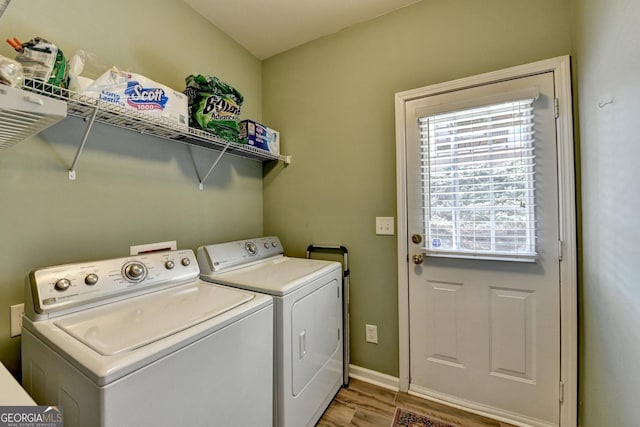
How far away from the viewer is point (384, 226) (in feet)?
6.04

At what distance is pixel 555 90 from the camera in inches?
55.4

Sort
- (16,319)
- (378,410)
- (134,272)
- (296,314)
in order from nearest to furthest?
(16,319) < (134,272) < (296,314) < (378,410)

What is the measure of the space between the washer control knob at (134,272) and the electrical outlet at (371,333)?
1.47 metres

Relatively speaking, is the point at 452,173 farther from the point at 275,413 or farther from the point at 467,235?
the point at 275,413

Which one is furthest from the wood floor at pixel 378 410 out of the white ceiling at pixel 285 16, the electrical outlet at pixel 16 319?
the white ceiling at pixel 285 16

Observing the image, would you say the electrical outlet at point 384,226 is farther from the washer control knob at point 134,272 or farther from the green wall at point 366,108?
the washer control knob at point 134,272

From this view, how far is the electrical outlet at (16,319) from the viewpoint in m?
1.05

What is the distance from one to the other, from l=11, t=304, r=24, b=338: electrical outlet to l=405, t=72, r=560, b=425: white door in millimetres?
1962

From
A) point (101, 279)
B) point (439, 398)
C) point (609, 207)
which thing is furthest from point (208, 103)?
point (439, 398)

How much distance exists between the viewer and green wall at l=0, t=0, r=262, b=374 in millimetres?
1070

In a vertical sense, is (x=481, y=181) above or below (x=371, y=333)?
above

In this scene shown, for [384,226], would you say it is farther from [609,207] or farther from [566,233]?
[609,207]

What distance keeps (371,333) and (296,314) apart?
84cm

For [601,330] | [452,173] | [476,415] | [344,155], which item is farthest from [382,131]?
[476,415]
